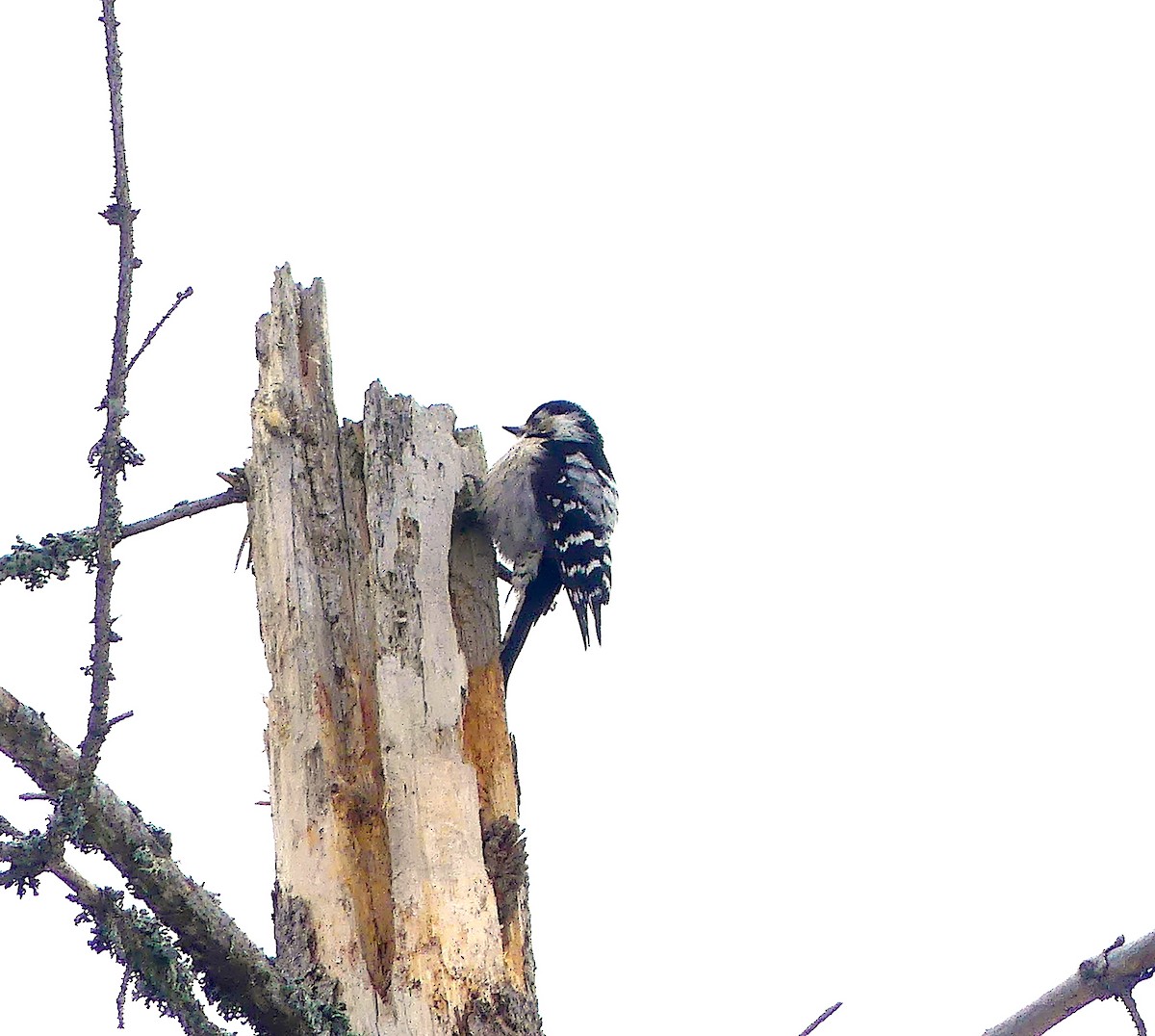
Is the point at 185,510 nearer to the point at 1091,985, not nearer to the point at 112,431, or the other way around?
the point at 112,431

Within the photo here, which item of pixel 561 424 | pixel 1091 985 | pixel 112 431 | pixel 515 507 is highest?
pixel 561 424

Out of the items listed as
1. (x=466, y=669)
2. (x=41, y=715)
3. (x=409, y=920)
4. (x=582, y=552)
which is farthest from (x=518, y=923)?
(x=582, y=552)

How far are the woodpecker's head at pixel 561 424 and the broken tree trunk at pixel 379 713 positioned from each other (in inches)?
53.2

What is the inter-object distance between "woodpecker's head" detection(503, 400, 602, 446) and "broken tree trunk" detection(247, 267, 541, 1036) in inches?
53.2

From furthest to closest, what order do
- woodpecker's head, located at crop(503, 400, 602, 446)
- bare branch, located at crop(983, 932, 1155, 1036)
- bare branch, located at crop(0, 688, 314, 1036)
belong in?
woodpecker's head, located at crop(503, 400, 602, 446) → bare branch, located at crop(0, 688, 314, 1036) → bare branch, located at crop(983, 932, 1155, 1036)

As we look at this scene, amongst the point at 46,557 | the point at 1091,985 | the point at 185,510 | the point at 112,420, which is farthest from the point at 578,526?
the point at 1091,985

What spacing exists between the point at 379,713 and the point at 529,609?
4.21 ft

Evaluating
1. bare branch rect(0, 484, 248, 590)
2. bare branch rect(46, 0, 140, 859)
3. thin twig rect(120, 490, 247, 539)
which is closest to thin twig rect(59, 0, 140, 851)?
bare branch rect(46, 0, 140, 859)

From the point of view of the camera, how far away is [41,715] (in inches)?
96.9

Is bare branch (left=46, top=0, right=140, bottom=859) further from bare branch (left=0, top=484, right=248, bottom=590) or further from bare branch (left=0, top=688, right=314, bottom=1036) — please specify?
bare branch (left=0, top=484, right=248, bottom=590)

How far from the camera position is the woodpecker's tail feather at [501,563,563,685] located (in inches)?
180

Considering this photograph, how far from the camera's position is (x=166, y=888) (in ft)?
8.70

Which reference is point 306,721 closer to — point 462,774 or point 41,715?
point 462,774

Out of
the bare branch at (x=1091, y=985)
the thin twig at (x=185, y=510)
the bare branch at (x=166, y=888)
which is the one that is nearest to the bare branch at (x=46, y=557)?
the thin twig at (x=185, y=510)
